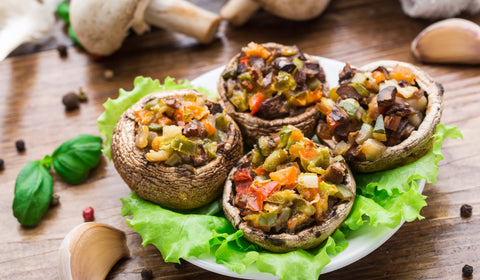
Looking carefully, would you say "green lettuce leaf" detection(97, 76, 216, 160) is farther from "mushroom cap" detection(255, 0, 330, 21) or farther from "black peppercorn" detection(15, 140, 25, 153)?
"mushroom cap" detection(255, 0, 330, 21)

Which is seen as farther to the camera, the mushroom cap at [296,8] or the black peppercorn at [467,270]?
the mushroom cap at [296,8]

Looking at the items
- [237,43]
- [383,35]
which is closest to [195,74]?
[237,43]

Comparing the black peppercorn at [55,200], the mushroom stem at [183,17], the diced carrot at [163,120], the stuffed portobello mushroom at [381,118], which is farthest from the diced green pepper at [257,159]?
the mushroom stem at [183,17]

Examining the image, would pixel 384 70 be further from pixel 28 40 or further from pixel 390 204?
pixel 28 40

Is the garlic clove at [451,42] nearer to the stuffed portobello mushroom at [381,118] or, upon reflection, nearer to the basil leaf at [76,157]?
the stuffed portobello mushroom at [381,118]

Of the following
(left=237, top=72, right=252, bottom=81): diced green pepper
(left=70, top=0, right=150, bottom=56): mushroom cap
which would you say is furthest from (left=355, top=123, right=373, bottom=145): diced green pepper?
(left=70, top=0, right=150, bottom=56): mushroom cap

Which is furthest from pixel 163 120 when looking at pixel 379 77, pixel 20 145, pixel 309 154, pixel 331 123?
pixel 20 145

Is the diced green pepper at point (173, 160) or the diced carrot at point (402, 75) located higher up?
the diced carrot at point (402, 75)

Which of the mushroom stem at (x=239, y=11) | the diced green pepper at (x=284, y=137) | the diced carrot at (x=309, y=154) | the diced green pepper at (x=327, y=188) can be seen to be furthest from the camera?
the mushroom stem at (x=239, y=11)
